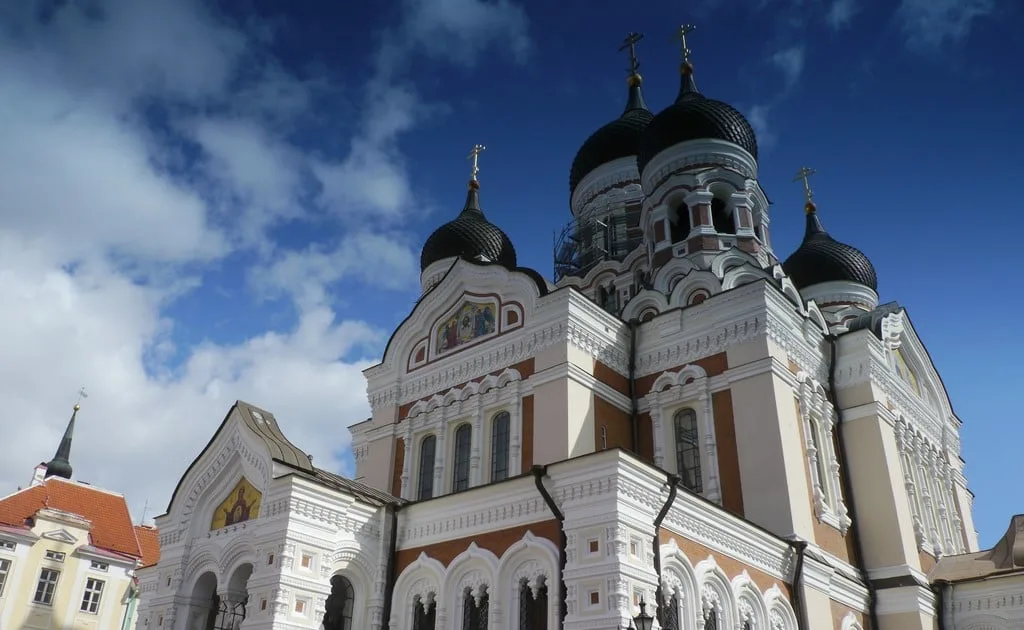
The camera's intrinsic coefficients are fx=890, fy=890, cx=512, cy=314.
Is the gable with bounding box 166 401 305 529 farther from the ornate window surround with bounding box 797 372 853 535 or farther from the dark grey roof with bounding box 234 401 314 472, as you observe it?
the ornate window surround with bounding box 797 372 853 535

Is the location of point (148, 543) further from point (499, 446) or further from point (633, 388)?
point (633, 388)

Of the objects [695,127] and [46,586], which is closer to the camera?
[695,127]

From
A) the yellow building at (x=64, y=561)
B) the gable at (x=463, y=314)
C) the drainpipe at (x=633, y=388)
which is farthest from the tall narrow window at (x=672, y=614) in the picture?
the yellow building at (x=64, y=561)

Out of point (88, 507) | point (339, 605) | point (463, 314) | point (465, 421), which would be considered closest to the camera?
point (339, 605)

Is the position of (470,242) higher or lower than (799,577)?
higher

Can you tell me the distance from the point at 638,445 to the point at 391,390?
15.4 feet

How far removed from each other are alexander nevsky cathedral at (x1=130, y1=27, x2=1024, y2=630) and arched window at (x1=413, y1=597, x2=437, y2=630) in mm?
28

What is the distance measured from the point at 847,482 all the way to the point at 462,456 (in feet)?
20.7

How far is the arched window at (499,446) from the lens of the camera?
14.2 m

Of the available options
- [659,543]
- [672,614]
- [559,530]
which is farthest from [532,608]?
[659,543]

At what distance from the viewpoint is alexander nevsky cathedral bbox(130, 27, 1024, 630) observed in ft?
33.9

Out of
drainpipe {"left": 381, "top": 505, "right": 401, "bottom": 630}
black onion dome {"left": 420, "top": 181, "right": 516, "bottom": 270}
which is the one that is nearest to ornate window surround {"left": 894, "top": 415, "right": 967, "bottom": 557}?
drainpipe {"left": 381, "top": 505, "right": 401, "bottom": 630}

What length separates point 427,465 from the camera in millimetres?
15406

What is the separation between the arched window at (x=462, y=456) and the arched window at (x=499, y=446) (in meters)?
0.41
